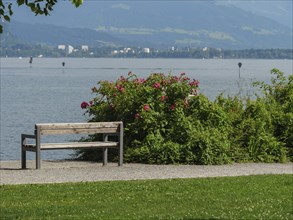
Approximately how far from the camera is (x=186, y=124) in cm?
1905

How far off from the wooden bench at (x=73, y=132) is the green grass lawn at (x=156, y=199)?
2622 millimetres

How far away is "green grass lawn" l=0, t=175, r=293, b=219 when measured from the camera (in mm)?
11406

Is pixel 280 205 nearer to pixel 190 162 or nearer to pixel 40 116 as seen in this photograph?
pixel 190 162

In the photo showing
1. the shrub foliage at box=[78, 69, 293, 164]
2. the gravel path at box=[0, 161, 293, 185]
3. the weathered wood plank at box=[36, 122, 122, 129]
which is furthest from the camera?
the shrub foliage at box=[78, 69, 293, 164]

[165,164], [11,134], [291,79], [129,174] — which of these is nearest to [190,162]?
[165,164]

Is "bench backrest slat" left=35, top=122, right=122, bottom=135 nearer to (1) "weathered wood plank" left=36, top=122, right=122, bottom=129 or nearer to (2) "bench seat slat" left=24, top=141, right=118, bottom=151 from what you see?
(1) "weathered wood plank" left=36, top=122, right=122, bottom=129

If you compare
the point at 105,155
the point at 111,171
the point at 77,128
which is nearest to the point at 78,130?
the point at 77,128

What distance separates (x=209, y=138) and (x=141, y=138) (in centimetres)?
152

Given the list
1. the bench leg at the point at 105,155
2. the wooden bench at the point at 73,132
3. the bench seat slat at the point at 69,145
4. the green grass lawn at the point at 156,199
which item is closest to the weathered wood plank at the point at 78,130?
the wooden bench at the point at 73,132

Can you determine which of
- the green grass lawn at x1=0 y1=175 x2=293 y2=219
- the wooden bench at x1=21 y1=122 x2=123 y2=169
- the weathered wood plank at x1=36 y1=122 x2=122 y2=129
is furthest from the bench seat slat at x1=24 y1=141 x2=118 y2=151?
the green grass lawn at x1=0 y1=175 x2=293 y2=219

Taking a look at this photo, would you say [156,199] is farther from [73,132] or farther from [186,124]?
[186,124]

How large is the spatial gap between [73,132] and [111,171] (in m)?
1.21

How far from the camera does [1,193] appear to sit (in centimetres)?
1373

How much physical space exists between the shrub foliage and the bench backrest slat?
104 centimetres
